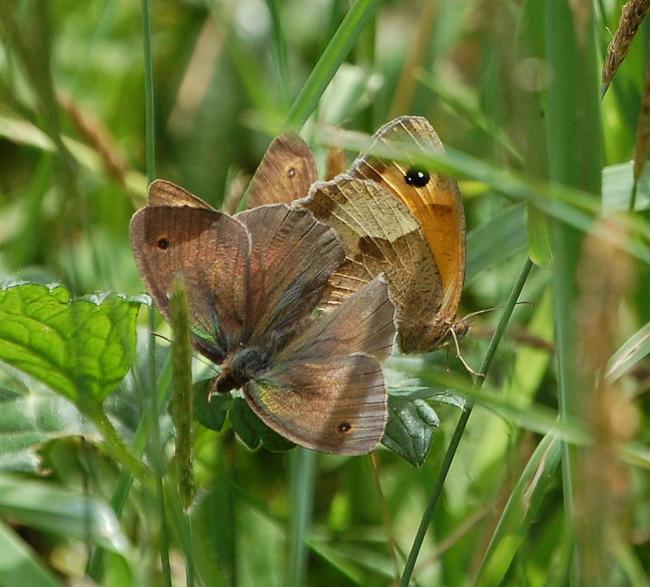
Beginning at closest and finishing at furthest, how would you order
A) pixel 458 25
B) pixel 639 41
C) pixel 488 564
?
pixel 488 564 → pixel 639 41 → pixel 458 25

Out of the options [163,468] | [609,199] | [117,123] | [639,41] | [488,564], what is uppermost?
[117,123]

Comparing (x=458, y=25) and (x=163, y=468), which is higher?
(x=458, y=25)

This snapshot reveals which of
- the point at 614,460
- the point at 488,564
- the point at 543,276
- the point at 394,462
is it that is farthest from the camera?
the point at 543,276

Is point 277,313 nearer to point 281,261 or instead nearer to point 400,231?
point 281,261

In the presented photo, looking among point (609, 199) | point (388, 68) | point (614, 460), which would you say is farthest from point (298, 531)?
point (388, 68)

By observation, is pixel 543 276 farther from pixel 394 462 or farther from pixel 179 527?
pixel 179 527

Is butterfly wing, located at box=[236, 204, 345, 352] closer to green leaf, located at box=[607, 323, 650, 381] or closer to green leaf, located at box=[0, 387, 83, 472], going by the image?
green leaf, located at box=[0, 387, 83, 472]

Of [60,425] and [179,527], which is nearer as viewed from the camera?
[179,527]

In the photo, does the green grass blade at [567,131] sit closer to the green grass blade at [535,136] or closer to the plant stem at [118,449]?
the green grass blade at [535,136]
